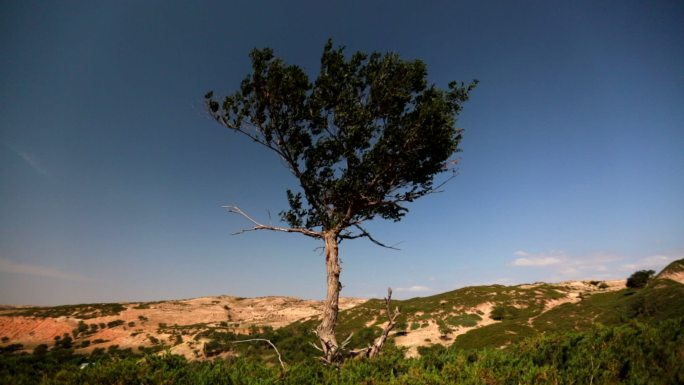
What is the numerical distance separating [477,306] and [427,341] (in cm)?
1846

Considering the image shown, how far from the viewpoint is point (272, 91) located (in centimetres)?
1235

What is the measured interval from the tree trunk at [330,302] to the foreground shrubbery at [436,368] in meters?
2.21

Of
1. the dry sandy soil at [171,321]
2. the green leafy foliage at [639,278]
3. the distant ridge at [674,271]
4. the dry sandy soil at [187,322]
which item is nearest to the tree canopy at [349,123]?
the dry sandy soil at [187,322]

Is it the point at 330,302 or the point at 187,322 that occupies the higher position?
the point at 330,302

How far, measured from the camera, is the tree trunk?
31.6 ft

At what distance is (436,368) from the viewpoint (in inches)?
299

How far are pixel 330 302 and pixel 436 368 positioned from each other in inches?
165

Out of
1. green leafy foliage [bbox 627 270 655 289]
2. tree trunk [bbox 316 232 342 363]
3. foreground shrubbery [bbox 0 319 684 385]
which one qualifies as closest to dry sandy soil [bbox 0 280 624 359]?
green leafy foliage [bbox 627 270 655 289]

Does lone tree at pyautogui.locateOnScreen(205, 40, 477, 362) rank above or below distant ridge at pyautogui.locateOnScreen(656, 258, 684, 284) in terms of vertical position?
above

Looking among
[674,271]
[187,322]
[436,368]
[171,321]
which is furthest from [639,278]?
[171,321]

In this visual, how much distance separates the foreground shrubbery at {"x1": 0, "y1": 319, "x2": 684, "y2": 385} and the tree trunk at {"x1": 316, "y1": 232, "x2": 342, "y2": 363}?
7.24ft

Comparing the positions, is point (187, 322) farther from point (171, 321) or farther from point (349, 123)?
point (349, 123)

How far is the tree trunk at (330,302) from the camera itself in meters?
9.62

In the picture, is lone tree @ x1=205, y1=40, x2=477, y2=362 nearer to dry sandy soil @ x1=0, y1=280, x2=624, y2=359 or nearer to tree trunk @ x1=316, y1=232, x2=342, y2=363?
tree trunk @ x1=316, y1=232, x2=342, y2=363
